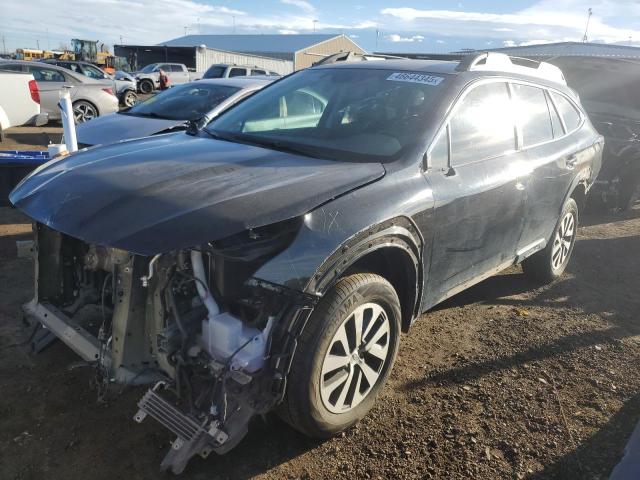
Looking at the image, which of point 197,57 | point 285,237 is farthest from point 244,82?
point 197,57

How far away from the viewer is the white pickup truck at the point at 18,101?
32.2ft

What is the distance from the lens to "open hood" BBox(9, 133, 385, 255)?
7.18 feet

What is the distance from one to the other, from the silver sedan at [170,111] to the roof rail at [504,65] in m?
3.31

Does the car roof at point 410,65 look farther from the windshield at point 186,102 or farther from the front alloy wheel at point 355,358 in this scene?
the windshield at point 186,102

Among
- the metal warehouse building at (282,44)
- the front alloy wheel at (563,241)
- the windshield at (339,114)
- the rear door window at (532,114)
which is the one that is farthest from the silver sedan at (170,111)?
the metal warehouse building at (282,44)

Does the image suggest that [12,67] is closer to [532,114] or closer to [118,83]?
[118,83]

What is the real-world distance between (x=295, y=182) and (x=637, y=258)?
5261 mm

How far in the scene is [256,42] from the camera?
205ft

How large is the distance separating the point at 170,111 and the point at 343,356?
5.50 m

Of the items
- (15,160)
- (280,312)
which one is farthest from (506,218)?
(15,160)

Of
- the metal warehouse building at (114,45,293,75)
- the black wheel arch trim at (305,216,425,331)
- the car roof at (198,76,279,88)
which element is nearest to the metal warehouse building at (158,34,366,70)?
the metal warehouse building at (114,45,293,75)

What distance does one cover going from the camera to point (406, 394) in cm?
324

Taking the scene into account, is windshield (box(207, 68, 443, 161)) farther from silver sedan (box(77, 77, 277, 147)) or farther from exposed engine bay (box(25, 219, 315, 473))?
silver sedan (box(77, 77, 277, 147))

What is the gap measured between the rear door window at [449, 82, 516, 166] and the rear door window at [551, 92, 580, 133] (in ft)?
3.55
